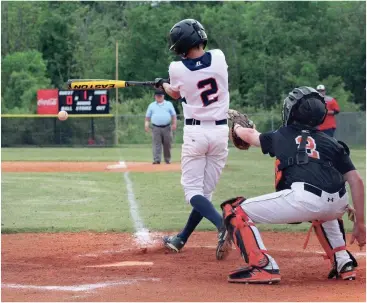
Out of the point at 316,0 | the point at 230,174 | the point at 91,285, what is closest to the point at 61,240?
the point at 91,285

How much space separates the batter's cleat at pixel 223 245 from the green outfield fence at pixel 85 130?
1178 inches

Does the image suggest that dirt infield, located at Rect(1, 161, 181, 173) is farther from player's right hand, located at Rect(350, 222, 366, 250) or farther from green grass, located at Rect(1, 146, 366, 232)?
player's right hand, located at Rect(350, 222, 366, 250)

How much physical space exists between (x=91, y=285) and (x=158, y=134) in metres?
14.7

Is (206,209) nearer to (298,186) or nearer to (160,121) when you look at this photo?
(298,186)

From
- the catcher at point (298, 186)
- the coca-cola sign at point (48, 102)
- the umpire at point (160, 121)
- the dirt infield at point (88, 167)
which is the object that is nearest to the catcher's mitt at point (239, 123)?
the catcher at point (298, 186)

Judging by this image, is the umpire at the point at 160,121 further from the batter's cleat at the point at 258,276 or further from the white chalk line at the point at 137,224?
the batter's cleat at the point at 258,276

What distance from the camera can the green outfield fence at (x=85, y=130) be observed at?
122 feet

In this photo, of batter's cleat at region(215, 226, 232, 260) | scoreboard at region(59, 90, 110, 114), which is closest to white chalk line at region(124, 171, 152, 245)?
batter's cleat at region(215, 226, 232, 260)

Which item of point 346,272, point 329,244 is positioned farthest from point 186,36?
point 346,272

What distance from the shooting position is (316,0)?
46938mm

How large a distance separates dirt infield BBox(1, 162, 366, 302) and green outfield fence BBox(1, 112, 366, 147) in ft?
93.0

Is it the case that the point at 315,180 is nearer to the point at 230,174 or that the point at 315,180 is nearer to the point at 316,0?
the point at 230,174

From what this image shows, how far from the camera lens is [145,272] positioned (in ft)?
22.0

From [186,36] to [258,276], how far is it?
2.34 m
